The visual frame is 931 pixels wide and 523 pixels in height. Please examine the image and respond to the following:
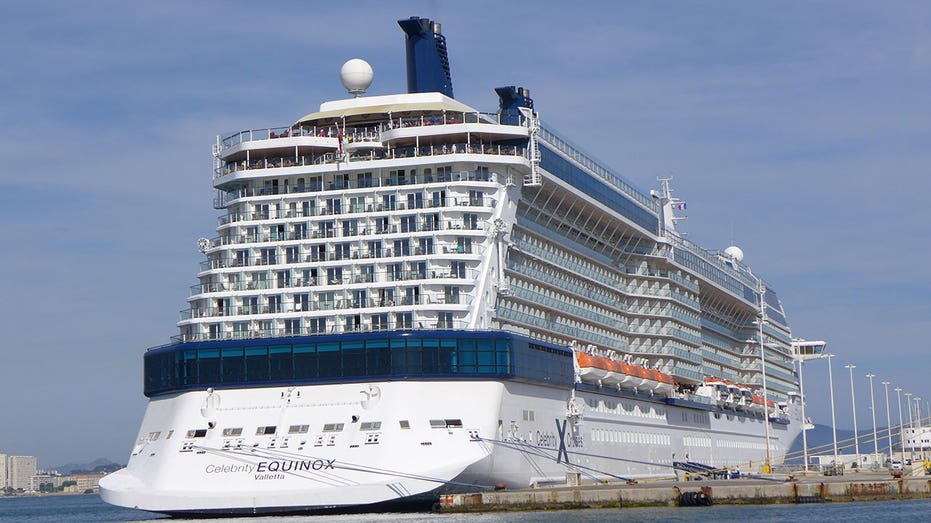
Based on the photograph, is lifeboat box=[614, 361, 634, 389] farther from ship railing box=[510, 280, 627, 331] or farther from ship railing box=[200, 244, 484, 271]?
ship railing box=[200, 244, 484, 271]

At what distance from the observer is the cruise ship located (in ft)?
214

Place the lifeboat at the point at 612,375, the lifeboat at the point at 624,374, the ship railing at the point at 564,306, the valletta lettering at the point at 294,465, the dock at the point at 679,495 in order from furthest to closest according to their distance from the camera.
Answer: the lifeboat at the point at 624,374, the lifeboat at the point at 612,375, the ship railing at the point at 564,306, the dock at the point at 679,495, the valletta lettering at the point at 294,465

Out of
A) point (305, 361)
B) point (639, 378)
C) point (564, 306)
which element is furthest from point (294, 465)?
point (639, 378)

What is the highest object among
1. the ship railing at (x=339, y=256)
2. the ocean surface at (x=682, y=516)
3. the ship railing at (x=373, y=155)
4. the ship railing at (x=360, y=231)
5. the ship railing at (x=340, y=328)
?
the ship railing at (x=373, y=155)

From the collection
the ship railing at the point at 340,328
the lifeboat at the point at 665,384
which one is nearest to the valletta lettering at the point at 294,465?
the ship railing at the point at 340,328

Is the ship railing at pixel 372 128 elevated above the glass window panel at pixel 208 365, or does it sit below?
above

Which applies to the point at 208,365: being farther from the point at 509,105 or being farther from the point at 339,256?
the point at 509,105

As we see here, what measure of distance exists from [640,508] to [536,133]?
2248 cm

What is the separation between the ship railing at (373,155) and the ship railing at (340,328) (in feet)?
29.9

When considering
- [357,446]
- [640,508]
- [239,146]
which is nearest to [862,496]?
[640,508]

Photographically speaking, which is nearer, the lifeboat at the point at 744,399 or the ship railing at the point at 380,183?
the ship railing at the point at 380,183

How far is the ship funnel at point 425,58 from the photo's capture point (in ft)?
288

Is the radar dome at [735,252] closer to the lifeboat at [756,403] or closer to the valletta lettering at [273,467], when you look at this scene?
the lifeboat at [756,403]

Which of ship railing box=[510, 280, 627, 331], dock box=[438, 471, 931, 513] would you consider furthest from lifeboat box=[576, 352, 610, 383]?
dock box=[438, 471, 931, 513]
